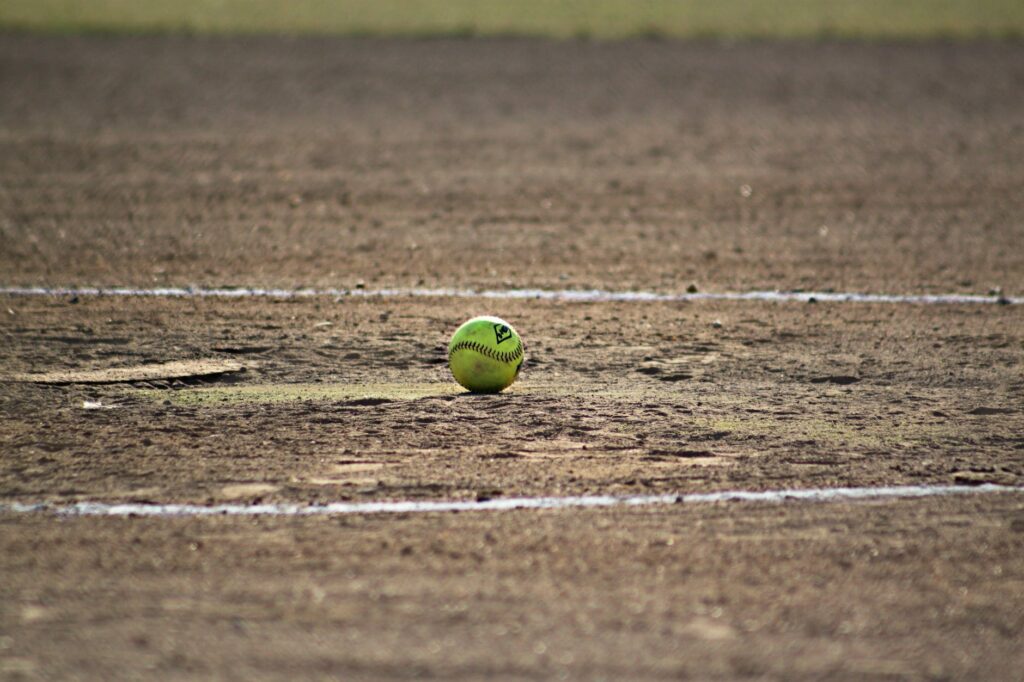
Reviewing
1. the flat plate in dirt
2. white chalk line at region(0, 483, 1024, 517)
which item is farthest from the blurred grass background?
white chalk line at region(0, 483, 1024, 517)

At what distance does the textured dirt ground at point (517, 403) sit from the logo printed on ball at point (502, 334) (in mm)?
322

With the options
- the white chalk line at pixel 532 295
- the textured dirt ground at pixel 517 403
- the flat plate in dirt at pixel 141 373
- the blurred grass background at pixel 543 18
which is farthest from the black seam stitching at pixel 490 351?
the blurred grass background at pixel 543 18

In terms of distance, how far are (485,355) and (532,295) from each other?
244cm

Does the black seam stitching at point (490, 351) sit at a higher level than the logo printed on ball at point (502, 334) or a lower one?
lower

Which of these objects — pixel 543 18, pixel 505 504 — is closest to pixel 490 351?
pixel 505 504

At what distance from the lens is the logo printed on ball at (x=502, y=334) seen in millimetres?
6464

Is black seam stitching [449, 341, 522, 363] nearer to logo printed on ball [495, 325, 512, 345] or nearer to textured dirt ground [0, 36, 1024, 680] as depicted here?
logo printed on ball [495, 325, 512, 345]

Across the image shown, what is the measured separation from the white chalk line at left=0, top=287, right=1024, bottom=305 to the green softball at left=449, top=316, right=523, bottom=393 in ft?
7.32

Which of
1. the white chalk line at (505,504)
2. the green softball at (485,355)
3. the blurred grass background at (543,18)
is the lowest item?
the white chalk line at (505,504)

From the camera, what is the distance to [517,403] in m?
6.45

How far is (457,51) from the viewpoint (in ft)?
70.5

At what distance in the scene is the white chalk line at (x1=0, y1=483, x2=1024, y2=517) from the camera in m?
5.04

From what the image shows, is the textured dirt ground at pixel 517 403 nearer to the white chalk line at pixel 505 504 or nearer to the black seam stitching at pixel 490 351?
the white chalk line at pixel 505 504

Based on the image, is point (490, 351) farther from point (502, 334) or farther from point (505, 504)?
point (505, 504)
